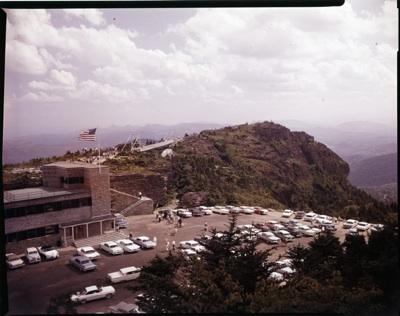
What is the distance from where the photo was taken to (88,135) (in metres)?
7.55

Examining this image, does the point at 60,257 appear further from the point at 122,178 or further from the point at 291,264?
the point at 291,264

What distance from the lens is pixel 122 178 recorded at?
864cm

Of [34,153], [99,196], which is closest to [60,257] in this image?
[99,196]

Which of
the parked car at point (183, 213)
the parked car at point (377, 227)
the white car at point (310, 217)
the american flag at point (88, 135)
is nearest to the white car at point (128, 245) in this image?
the parked car at point (183, 213)

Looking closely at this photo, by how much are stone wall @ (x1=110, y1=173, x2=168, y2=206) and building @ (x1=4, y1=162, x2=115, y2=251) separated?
36cm

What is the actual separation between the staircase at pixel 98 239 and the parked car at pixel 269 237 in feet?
8.87

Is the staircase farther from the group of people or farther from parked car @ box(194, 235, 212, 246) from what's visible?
parked car @ box(194, 235, 212, 246)

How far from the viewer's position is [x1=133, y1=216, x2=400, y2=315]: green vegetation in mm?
6078

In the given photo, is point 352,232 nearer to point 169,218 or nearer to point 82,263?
point 169,218

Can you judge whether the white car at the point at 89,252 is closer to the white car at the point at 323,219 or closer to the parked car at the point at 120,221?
the parked car at the point at 120,221

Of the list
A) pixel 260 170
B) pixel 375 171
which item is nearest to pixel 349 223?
→ pixel 375 171

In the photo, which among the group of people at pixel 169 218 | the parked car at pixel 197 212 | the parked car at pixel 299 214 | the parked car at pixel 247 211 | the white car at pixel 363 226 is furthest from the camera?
the parked car at pixel 299 214

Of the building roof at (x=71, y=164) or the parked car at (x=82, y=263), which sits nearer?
the parked car at (x=82, y=263)

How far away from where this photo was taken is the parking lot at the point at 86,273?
659 centimetres
